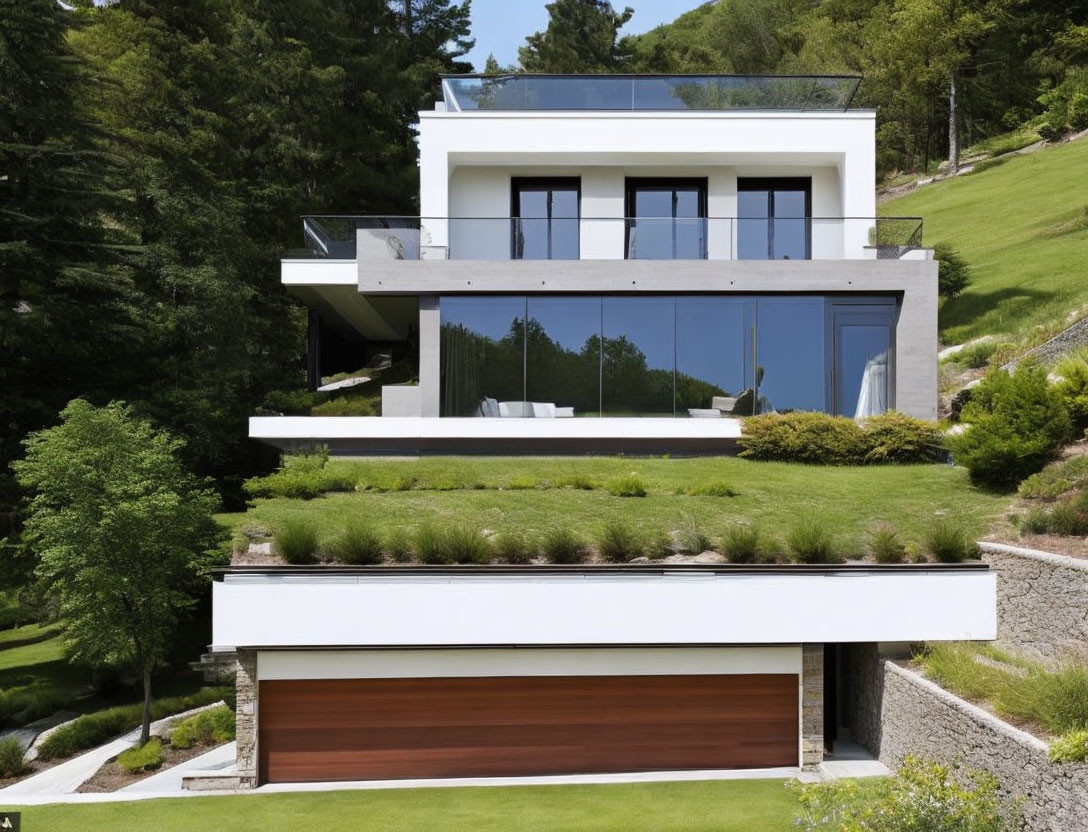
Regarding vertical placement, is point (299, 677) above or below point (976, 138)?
below

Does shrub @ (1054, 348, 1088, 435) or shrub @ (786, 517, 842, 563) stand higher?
shrub @ (1054, 348, 1088, 435)

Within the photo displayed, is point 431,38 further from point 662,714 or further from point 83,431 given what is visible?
→ point 662,714

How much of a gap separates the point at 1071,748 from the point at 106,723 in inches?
644

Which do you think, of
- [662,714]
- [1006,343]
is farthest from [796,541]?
[1006,343]

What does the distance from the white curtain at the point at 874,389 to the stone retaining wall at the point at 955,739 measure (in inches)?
321

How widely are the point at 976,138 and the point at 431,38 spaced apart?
35431mm

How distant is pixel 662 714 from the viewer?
13812mm

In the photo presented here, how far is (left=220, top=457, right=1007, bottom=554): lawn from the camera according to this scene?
1617 cm

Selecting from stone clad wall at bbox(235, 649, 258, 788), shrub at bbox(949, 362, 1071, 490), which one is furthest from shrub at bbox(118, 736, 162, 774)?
shrub at bbox(949, 362, 1071, 490)

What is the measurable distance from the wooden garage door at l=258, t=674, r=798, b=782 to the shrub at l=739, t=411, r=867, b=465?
7.71 metres

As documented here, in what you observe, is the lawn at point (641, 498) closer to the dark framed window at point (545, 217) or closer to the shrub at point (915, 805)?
the dark framed window at point (545, 217)

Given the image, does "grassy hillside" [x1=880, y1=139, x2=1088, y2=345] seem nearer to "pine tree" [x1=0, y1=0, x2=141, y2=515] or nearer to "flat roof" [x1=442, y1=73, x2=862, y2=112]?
"flat roof" [x1=442, y1=73, x2=862, y2=112]

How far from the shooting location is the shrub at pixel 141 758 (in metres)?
15.3

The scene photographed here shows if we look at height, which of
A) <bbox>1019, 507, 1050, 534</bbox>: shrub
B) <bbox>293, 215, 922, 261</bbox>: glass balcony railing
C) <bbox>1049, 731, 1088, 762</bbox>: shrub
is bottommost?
<bbox>1049, 731, 1088, 762</bbox>: shrub
